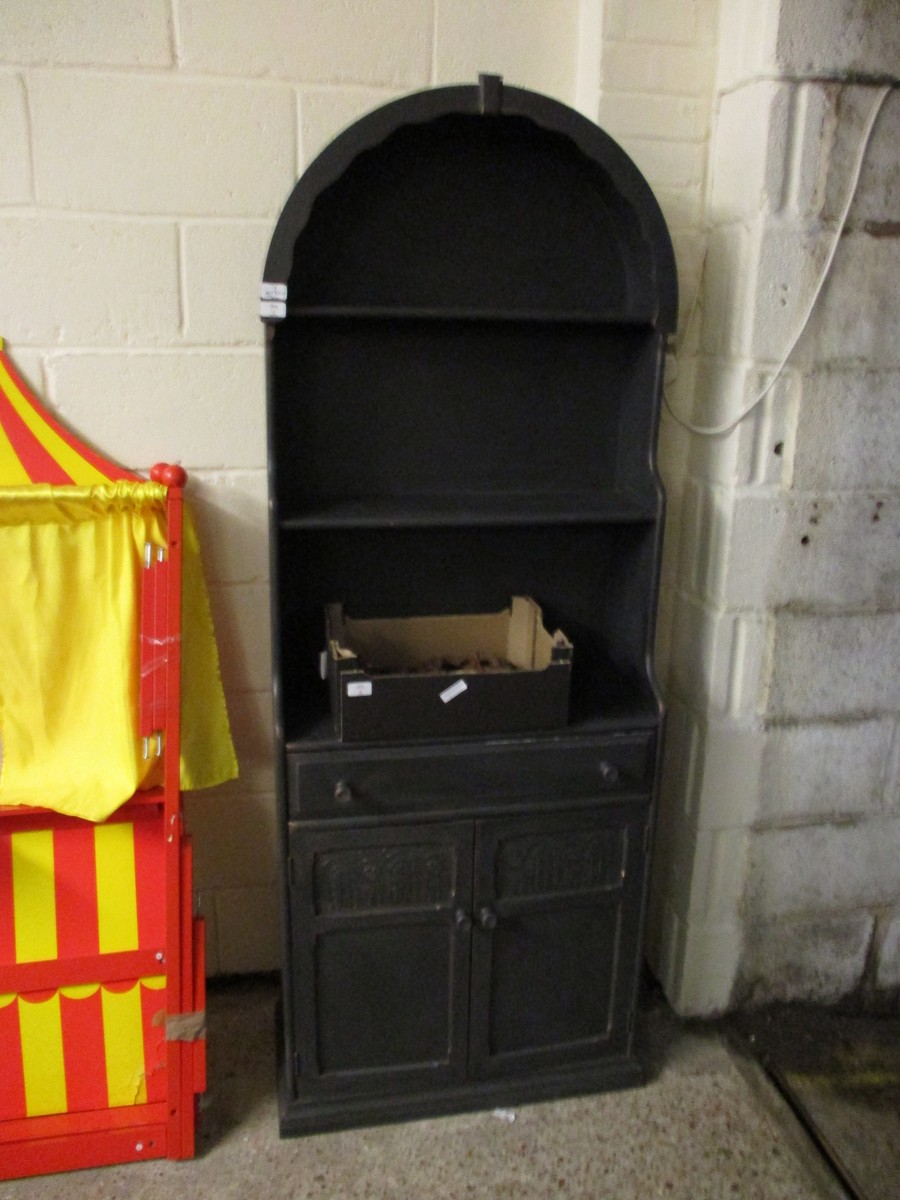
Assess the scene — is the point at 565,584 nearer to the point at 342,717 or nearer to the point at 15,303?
the point at 342,717

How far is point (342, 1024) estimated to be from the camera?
6.07ft

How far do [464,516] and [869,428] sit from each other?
0.87m

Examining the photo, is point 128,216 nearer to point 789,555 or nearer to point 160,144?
point 160,144

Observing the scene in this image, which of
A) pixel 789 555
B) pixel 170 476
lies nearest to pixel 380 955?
pixel 170 476

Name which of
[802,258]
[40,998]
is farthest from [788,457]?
[40,998]

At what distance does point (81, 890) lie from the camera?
173 cm

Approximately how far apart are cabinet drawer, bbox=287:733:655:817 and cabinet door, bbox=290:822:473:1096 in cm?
6

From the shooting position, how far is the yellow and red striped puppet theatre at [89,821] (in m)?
1.68

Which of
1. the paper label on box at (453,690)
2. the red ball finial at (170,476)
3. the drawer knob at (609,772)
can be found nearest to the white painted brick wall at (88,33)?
the red ball finial at (170,476)

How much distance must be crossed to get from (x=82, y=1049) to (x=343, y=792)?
0.70m

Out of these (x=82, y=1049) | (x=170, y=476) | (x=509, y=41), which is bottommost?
(x=82, y=1049)

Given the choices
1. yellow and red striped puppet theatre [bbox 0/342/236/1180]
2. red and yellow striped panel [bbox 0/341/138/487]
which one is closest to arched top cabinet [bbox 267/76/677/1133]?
yellow and red striped puppet theatre [bbox 0/342/236/1180]

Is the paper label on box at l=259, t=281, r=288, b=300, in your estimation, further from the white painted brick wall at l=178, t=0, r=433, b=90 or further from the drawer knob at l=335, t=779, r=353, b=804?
the drawer knob at l=335, t=779, r=353, b=804

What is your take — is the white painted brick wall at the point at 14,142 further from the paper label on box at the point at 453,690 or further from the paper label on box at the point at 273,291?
the paper label on box at the point at 453,690
